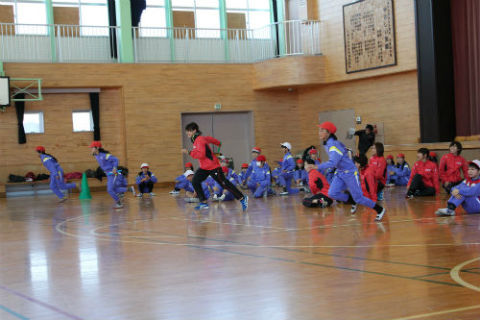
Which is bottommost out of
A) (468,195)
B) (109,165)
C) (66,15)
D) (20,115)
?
(468,195)

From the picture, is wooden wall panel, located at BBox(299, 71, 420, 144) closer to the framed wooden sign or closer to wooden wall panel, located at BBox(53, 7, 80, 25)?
the framed wooden sign

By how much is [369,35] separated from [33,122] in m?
13.5

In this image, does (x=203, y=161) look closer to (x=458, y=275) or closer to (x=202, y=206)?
(x=202, y=206)

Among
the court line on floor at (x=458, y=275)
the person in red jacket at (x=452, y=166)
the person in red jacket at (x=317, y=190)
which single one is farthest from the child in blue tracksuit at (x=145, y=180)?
the court line on floor at (x=458, y=275)

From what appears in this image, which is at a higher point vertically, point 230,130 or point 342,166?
point 230,130

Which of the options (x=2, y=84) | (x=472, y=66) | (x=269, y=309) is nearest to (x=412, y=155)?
(x=472, y=66)

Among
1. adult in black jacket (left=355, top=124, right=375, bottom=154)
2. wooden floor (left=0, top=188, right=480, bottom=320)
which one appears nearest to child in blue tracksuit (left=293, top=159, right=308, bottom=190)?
adult in black jacket (left=355, top=124, right=375, bottom=154)

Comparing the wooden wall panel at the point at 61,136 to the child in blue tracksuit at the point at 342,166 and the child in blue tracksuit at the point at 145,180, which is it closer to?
the child in blue tracksuit at the point at 145,180

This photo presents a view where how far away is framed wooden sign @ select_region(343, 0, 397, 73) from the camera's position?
78.5 ft

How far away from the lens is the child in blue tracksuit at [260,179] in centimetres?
1856

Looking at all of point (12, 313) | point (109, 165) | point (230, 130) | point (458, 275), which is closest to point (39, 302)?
point (12, 313)

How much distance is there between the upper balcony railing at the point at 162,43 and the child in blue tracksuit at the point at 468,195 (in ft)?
53.8

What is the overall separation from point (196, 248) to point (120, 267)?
150cm

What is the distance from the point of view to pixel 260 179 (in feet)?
61.2
